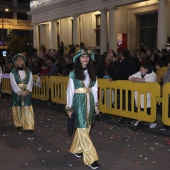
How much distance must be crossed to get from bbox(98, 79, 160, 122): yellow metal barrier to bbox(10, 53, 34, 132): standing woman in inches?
90.5

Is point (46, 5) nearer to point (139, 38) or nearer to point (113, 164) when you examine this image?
point (139, 38)

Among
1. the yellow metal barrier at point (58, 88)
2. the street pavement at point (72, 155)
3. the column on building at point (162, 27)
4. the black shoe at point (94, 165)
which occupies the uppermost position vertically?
the column on building at point (162, 27)

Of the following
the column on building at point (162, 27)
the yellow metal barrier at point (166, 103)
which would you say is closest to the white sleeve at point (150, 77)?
the yellow metal barrier at point (166, 103)

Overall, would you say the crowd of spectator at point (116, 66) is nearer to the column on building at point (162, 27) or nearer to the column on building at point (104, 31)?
the column on building at point (162, 27)

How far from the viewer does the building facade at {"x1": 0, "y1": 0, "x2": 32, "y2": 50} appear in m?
60.9

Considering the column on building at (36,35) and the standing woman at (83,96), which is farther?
the column on building at (36,35)

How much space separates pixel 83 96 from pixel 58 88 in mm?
6286

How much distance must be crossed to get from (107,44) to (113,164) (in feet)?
63.7

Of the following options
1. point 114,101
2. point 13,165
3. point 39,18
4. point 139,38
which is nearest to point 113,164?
point 13,165

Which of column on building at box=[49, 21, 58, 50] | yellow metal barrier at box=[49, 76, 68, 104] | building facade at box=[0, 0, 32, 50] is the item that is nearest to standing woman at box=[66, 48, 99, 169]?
yellow metal barrier at box=[49, 76, 68, 104]

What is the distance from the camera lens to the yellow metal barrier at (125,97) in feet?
25.8

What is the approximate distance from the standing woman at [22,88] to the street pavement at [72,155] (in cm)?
33

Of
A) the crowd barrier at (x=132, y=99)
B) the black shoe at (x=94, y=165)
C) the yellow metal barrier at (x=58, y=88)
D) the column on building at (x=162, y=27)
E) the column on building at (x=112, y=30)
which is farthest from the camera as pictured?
the column on building at (x=112, y=30)

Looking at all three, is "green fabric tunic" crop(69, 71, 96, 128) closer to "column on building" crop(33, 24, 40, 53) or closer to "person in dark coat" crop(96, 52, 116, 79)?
"person in dark coat" crop(96, 52, 116, 79)
